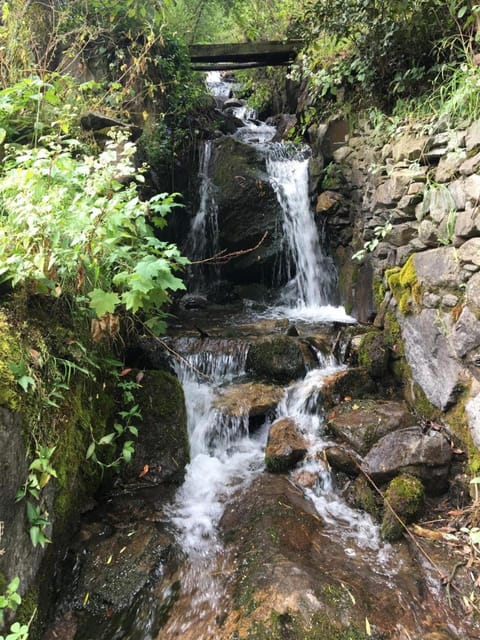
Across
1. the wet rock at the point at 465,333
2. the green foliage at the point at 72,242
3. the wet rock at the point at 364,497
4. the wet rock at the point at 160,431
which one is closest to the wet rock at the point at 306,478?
the wet rock at the point at 364,497

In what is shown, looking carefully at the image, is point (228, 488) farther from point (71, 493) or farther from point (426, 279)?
point (426, 279)

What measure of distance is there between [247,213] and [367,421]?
542 cm

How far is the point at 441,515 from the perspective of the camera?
3086 mm

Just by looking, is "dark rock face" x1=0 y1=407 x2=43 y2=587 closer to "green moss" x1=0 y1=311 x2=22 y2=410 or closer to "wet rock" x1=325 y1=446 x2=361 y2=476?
"green moss" x1=0 y1=311 x2=22 y2=410

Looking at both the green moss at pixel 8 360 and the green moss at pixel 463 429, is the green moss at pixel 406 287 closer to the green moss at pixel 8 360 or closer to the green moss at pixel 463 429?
the green moss at pixel 463 429

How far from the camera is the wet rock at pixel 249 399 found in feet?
14.5

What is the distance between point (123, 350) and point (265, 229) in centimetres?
508

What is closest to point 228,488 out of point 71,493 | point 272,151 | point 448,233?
point 71,493

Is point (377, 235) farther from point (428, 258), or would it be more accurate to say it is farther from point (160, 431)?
point (160, 431)

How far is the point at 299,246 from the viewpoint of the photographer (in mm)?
7863

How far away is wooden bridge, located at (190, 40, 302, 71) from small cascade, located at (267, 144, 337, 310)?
8.25ft

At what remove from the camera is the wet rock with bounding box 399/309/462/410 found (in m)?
3.46

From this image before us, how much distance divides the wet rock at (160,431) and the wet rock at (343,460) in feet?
4.41

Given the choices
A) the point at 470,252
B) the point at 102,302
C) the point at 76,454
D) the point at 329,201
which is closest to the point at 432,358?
the point at 470,252
